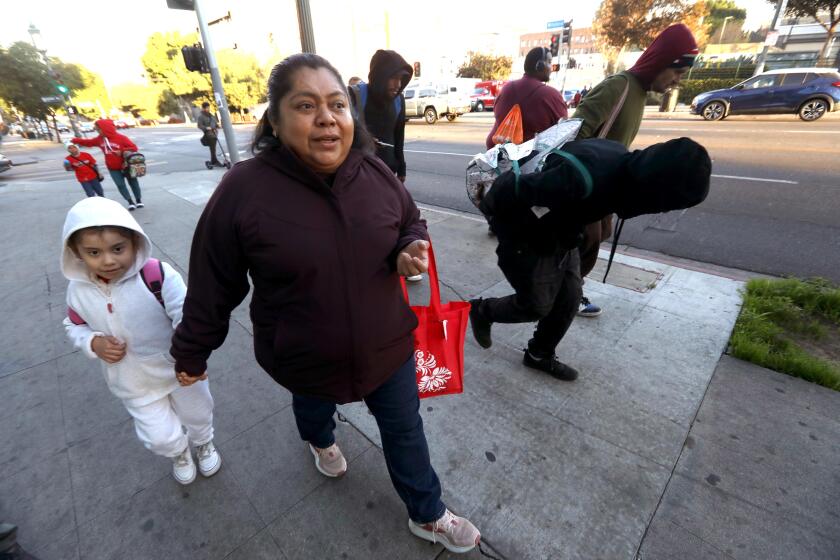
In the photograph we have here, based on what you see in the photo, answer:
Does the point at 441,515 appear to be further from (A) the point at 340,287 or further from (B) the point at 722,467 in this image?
(B) the point at 722,467

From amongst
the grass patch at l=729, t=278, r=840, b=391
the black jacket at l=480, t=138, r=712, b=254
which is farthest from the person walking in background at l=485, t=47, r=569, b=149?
the grass patch at l=729, t=278, r=840, b=391

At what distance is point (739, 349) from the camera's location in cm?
273

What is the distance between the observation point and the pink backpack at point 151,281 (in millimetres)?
1654

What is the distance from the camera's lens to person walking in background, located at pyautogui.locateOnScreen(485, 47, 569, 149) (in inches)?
144

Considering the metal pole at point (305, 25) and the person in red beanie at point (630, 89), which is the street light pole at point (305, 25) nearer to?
the metal pole at point (305, 25)

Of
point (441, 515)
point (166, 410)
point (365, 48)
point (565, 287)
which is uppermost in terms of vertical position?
point (365, 48)

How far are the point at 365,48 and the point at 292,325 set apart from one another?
161 ft

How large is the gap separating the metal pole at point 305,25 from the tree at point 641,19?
25.5m

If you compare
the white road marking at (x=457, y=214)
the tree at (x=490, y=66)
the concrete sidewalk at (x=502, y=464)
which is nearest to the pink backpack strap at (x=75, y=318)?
the concrete sidewalk at (x=502, y=464)

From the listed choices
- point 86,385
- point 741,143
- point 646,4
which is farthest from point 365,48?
point 86,385

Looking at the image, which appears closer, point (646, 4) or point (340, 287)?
point (340, 287)

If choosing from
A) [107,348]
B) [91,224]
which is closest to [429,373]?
[107,348]

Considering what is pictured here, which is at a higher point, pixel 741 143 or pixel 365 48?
pixel 365 48

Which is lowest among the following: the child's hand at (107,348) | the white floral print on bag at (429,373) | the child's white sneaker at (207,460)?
the child's white sneaker at (207,460)
